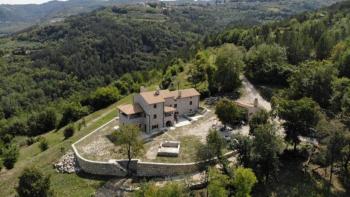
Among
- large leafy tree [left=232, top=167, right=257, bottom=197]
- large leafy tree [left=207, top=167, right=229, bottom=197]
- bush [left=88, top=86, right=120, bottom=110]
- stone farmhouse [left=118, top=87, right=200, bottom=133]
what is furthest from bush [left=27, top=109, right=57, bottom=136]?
large leafy tree [left=232, top=167, right=257, bottom=197]

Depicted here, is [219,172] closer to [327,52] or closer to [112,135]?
[112,135]

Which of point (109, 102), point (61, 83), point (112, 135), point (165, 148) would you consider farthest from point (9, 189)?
point (61, 83)

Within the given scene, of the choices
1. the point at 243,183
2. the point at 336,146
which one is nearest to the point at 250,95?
the point at 336,146

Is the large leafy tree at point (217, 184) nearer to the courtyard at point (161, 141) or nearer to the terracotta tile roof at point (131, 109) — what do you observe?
the courtyard at point (161, 141)

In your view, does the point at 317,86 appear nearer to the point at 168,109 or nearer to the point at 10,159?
the point at 168,109

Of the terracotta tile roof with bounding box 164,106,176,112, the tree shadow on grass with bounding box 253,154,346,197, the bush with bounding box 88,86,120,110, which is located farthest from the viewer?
the bush with bounding box 88,86,120,110

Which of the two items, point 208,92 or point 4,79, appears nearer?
point 208,92

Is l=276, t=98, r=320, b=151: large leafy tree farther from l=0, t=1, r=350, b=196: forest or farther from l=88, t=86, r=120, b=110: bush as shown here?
l=88, t=86, r=120, b=110: bush
